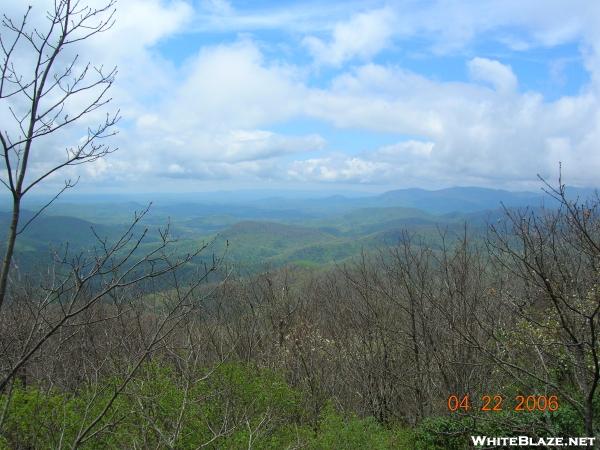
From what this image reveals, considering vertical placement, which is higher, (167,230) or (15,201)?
(15,201)

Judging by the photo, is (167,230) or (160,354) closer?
(167,230)

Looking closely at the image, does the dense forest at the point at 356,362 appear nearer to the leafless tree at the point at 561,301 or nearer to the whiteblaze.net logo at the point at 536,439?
the leafless tree at the point at 561,301

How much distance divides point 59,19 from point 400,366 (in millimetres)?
17241

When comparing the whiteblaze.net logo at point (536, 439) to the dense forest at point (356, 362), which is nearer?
the whiteblaze.net logo at point (536, 439)

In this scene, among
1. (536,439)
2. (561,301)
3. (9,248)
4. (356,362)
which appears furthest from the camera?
(356,362)

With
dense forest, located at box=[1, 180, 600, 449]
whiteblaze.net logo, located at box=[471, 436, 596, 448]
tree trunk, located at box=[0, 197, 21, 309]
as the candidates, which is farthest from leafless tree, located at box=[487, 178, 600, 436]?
tree trunk, located at box=[0, 197, 21, 309]

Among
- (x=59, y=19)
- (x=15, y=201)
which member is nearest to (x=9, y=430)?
(x=15, y=201)

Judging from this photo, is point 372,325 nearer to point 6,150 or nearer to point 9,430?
point 9,430

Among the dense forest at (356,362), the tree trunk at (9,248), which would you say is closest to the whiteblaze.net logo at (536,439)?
the dense forest at (356,362)

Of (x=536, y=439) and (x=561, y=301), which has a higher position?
(x=561, y=301)

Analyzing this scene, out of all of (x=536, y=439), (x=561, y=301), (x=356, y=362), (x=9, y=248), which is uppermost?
(x=9, y=248)

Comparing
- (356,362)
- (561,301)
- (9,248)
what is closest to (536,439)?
(561,301)

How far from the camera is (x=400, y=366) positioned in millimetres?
17906

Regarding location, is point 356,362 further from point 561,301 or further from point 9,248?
point 9,248
